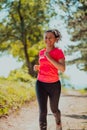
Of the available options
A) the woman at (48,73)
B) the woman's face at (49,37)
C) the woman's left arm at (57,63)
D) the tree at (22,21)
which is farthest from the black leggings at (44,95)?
the tree at (22,21)


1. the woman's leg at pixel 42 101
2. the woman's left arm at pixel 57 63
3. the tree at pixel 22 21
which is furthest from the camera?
the tree at pixel 22 21

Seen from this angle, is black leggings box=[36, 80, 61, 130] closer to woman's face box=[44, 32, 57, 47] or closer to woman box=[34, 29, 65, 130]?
woman box=[34, 29, 65, 130]

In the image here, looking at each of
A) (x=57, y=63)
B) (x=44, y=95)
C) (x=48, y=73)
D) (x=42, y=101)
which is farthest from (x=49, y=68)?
(x=42, y=101)

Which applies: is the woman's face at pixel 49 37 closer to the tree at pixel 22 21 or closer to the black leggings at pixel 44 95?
the black leggings at pixel 44 95

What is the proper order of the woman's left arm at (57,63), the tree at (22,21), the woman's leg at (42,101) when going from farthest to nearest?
the tree at (22,21), the woman's leg at (42,101), the woman's left arm at (57,63)

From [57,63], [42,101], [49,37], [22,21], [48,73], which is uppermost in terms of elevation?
[49,37]

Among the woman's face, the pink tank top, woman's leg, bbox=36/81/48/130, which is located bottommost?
woman's leg, bbox=36/81/48/130

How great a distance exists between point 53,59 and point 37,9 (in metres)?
35.8

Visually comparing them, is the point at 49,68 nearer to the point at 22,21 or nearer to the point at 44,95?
the point at 44,95

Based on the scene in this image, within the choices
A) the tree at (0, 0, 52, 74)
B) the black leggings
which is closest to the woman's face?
the black leggings

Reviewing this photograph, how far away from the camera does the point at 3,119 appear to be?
11.5m

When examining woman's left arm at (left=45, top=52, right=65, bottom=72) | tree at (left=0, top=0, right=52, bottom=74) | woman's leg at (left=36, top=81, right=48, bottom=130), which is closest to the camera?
woman's left arm at (left=45, top=52, right=65, bottom=72)

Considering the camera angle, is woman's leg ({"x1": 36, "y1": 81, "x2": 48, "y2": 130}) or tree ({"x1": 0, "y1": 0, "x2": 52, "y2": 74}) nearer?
woman's leg ({"x1": 36, "y1": 81, "x2": 48, "y2": 130})

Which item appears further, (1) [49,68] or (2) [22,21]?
(2) [22,21]
